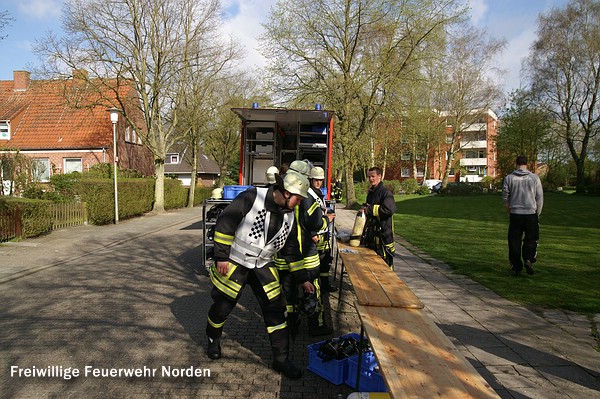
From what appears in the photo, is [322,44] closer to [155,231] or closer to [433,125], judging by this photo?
[155,231]

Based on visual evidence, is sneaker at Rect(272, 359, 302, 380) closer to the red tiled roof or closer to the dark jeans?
the dark jeans

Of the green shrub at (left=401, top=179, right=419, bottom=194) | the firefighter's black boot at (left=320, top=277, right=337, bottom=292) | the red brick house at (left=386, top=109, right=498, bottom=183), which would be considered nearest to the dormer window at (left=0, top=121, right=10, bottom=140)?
the firefighter's black boot at (left=320, top=277, right=337, bottom=292)

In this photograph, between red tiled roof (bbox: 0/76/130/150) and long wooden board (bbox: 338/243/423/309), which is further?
red tiled roof (bbox: 0/76/130/150)

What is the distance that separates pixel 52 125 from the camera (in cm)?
2794

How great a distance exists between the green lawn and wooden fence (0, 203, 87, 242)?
1062 centimetres

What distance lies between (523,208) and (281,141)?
5578 millimetres

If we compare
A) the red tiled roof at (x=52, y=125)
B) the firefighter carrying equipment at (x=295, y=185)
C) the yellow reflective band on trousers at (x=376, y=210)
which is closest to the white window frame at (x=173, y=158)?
the red tiled roof at (x=52, y=125)

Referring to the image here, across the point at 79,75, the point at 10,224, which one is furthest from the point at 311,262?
the point at 79,75

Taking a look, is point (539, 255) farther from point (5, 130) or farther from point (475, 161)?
point (475, 161)

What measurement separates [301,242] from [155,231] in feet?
37.8

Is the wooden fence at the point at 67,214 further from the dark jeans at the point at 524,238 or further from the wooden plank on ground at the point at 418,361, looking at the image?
the wooden plank on ground at the point at 418,361

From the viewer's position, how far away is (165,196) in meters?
24.9

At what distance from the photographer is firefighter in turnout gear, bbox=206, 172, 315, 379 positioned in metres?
3.74

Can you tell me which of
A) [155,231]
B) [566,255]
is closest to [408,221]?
[566,255]
